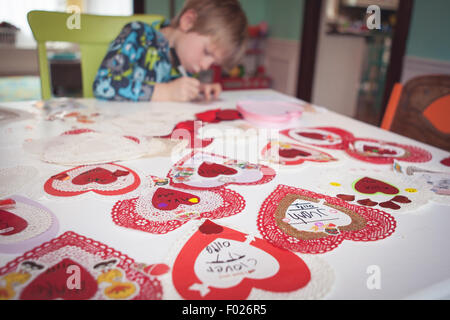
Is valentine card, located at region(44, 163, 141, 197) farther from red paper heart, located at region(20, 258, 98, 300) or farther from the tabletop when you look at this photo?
red paper heart, located at region(20, 258, 98, 300)

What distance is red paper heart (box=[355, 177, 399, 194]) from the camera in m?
0.61

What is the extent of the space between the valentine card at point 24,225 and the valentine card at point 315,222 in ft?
0.90

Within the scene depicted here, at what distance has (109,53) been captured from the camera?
1.27 metres

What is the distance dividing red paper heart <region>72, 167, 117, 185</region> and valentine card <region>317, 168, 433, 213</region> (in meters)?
0.36

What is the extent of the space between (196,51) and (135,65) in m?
0.27

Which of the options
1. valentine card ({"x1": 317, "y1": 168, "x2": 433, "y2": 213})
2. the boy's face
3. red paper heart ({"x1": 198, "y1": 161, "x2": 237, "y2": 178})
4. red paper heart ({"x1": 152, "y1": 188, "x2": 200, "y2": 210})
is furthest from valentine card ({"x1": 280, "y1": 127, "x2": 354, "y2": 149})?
the boy's face

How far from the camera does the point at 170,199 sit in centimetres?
55

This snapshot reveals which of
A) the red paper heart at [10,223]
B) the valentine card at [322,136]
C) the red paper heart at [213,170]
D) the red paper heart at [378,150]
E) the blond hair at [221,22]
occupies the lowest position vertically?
the red paper heart at [10,223]

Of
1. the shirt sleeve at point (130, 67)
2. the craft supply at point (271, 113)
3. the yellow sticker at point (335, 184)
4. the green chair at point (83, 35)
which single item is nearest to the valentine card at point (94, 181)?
the yellow sticker at point (335, 184)

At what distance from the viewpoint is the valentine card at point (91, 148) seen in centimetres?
69

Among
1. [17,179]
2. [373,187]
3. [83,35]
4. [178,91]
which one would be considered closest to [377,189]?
[373,187]

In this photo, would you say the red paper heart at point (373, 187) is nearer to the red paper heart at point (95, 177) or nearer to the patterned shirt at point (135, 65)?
the red paper heart at point (95, 177)
